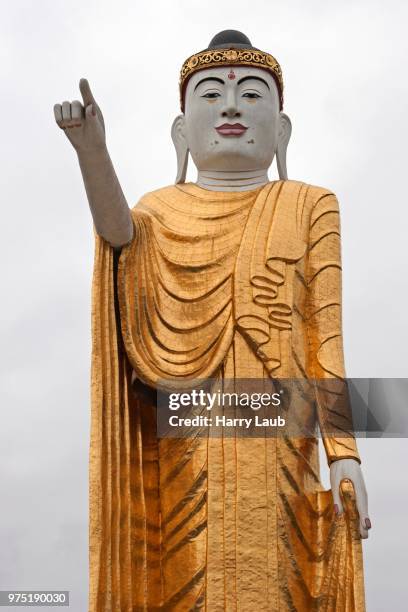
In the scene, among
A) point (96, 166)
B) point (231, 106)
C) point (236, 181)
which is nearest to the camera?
point (96, 166)

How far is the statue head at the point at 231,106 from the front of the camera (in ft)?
28.8

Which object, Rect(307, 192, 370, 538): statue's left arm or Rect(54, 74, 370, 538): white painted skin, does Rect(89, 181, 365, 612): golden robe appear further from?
Rect(54, 74, 370, 538): white painted skin

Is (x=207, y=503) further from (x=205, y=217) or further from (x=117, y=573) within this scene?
(x=205, y=217)

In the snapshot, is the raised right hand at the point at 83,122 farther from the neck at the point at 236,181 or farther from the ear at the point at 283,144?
the ear at the point at 283,144

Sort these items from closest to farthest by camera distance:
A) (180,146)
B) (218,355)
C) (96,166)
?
(96,166) < (218,355) < (180,146)

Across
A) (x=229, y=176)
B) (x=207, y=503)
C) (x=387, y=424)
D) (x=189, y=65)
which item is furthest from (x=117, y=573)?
(x=189, y=65)

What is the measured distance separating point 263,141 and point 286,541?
2832 millimetres

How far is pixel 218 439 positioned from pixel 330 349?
0.96 metres

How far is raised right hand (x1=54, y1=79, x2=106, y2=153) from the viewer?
7.39 m

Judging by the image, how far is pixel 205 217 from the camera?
8.64 meters

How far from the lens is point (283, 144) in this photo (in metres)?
9.23

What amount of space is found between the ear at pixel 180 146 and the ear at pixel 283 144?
67 cm

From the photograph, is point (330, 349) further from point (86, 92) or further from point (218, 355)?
point (86, 92)

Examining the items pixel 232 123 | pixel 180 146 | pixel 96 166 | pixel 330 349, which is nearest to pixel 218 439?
pixel 330 349
